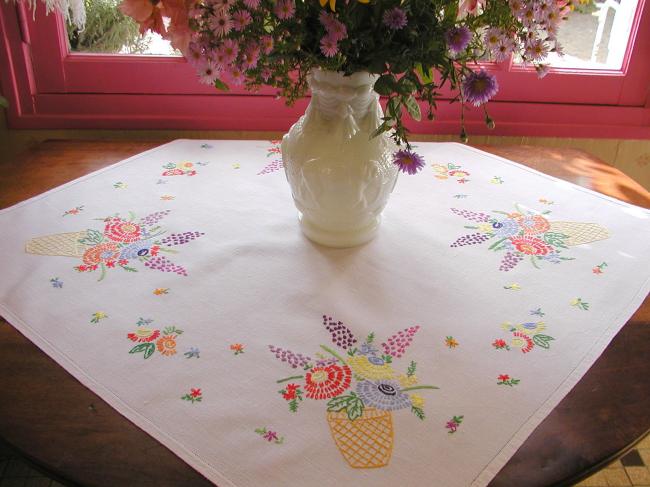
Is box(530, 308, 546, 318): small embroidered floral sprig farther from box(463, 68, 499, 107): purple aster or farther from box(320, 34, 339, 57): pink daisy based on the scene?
box(320, 34, 339, 57): pink daisy

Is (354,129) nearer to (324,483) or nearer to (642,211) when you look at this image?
(324,483)

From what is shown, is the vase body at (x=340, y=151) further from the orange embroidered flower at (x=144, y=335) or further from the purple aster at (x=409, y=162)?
the orange embroidered flower at (x=144, y=335)

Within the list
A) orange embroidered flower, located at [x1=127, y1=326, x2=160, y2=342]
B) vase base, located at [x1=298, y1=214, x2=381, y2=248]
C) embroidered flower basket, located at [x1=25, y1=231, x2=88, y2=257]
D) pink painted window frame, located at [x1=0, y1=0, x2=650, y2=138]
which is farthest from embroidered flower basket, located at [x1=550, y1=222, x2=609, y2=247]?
→ embroidered flower basket, located at [x1=25, y1=231, x2=88, y2=257]

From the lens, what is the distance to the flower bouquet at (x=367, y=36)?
0.73m

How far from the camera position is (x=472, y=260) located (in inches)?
38.1

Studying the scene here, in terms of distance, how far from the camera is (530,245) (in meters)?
1.01

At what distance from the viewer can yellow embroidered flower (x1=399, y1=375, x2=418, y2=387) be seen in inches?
28.3

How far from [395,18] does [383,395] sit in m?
0.45

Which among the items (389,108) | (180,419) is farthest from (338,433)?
(389,108)

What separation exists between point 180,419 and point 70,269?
38 cm

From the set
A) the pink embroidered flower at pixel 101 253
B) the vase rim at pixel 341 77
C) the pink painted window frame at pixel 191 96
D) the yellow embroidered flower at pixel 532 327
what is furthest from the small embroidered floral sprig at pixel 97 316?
the pink painted window frame at pixel 191 96

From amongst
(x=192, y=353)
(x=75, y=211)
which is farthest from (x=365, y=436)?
(x=75, y=211)

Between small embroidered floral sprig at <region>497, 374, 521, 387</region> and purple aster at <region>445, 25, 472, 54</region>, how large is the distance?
409mm

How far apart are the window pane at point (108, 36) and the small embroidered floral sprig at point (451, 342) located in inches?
42.5
